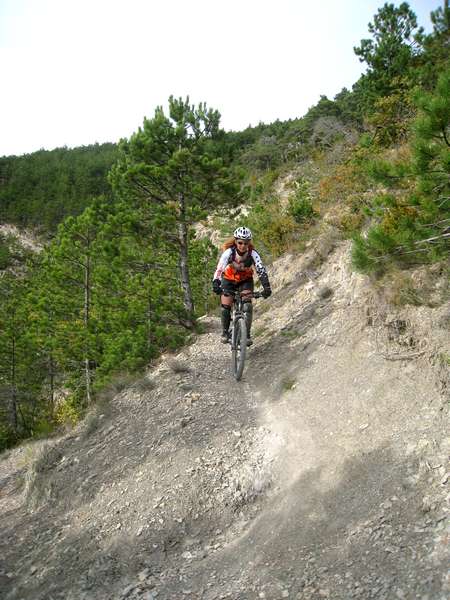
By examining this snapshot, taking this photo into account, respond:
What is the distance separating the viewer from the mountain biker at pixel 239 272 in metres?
7.27

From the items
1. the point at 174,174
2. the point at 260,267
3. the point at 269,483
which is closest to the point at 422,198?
the point at 260,267

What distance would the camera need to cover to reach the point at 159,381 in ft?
30.1

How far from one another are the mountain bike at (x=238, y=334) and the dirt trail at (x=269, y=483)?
379mm

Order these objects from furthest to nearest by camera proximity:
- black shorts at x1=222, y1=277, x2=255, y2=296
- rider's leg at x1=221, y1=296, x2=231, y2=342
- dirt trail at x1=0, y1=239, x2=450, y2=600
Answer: rider's leg at x1=221, y1=296, x2=231, y2=342, black shorts at x1=222, y1=277, x2=255, y2=296, dirt trail at x1=0, y1=239, x2=450, y2=600

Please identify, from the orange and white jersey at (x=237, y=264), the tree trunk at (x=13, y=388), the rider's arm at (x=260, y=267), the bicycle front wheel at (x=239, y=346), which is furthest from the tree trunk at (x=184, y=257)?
the tree trunk at (x=13, y=388)

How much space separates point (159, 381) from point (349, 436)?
16.5 feet

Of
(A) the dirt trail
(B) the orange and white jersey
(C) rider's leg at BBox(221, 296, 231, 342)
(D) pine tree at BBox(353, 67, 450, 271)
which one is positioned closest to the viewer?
(A) the dirt trail

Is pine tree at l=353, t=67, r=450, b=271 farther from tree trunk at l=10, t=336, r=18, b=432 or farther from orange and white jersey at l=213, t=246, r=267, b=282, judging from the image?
tree trunk at l=10, t=336, r=18, b=432

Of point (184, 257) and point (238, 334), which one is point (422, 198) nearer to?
point (238, 334)

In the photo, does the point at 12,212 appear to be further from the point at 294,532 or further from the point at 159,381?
the point at 294,532

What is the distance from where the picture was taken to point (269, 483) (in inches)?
202

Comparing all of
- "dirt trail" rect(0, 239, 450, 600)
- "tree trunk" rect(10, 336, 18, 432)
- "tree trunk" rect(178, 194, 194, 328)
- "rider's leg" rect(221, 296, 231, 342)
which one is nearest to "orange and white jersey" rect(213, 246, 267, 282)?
"rider's leg" rect(221, 296, 231, 342)

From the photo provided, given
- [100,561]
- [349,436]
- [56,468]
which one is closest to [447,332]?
[349,436]

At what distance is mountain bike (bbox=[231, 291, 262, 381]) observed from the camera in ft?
24.3
